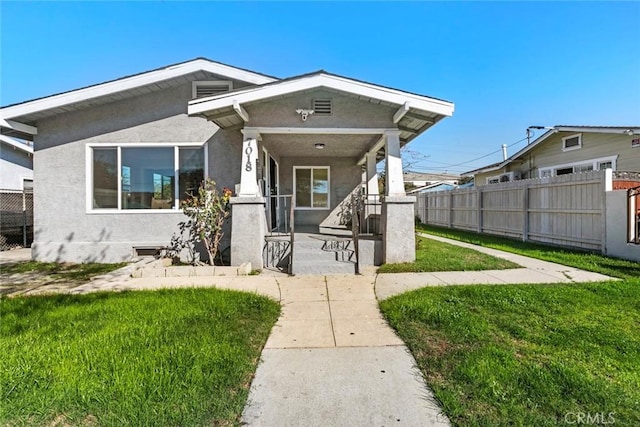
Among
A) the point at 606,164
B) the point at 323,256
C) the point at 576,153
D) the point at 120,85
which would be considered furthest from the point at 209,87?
the point at 576,153

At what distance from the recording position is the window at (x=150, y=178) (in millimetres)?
8578

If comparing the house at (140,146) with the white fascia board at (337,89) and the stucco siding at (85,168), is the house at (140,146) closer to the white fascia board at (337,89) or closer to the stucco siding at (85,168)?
the stucco siding at (85,168)

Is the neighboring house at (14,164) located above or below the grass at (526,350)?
above

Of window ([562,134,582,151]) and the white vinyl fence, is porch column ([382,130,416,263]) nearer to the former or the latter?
the white vinyl fence

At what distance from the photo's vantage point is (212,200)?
25.0 ft

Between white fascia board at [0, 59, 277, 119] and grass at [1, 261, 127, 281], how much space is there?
3561mm

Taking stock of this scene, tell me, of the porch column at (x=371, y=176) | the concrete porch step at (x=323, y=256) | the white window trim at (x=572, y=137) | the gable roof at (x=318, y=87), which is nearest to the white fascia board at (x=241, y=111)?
the gable roof at (x=318, y=87)

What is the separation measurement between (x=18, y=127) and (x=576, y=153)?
65.9 feet

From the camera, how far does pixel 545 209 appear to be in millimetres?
10266

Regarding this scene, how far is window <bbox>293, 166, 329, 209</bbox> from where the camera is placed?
12.5 meters

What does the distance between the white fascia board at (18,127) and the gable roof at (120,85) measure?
0.15 metres

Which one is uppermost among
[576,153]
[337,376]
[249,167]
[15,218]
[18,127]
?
[576,153]

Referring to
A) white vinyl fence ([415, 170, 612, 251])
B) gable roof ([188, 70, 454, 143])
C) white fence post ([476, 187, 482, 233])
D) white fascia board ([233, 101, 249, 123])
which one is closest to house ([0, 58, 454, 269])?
white fascia board ([233, 101, 249, 123])

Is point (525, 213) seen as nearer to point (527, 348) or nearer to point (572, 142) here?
point (572, 142)
